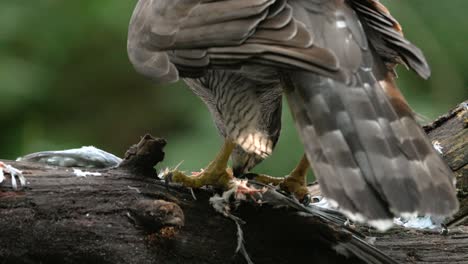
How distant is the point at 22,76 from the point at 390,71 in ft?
8.61

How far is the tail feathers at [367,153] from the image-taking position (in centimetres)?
341

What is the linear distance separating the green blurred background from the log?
168 centimetres

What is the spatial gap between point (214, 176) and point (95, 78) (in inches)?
100.0

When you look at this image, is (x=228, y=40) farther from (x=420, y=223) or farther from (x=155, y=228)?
(x=420, y=223)

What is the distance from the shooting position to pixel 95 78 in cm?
652

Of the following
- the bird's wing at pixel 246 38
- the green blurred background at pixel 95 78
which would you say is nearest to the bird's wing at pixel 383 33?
the bird's wing at pixel 246 38

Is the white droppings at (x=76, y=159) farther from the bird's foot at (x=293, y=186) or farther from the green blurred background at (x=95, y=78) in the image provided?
the green blurred background at (x=95, y=78)

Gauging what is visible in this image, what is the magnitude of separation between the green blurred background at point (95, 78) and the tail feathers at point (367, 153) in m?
2.07

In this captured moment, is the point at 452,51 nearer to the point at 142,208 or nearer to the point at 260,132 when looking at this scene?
the point at 260,132

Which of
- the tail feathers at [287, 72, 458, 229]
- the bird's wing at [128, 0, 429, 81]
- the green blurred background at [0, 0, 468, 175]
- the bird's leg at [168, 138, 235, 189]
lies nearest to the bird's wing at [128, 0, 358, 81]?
the bird's wing at [128, 0, 429, 81]

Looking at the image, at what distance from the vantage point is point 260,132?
14.2 feet

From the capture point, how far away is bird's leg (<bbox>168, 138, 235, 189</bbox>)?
404 cm

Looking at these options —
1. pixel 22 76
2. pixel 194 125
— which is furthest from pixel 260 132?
pixel 22 76

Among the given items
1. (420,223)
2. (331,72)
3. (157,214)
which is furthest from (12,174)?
(420,223)
